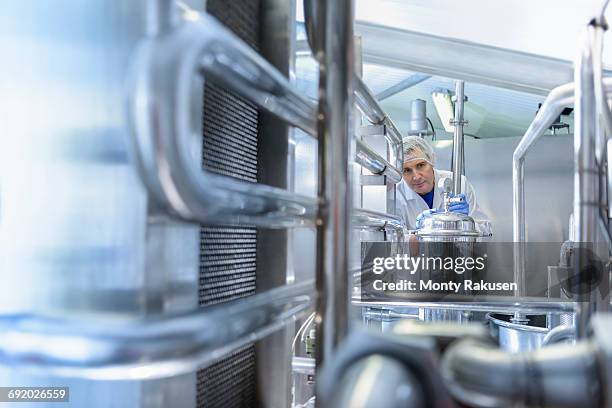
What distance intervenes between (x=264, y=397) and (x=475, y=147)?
349cm

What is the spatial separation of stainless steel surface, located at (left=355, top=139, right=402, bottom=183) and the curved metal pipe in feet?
1.50

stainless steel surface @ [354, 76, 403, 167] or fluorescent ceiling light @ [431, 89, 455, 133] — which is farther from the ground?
fluorescent ceiling light @ [431, 89, 455, 133]

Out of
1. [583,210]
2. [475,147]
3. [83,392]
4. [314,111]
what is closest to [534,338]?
[583,210]

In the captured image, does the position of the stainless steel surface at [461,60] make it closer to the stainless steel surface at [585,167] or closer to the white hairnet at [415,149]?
the stainless steel surface at [585,167]

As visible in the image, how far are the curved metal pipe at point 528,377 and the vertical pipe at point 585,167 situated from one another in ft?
1.01

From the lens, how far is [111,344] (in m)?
0.27

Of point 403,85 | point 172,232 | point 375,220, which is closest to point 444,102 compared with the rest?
point 403,85

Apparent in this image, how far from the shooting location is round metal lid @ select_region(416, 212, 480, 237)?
1477mm

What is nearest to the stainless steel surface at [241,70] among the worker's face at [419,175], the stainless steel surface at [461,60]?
the stainless steel surface at [461,60]

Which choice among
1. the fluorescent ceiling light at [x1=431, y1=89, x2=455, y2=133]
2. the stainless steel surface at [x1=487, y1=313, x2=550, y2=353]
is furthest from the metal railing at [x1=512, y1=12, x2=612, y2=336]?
the fluorescent ceiling light at [x1=431, y1=89, x2=455, y2=133]

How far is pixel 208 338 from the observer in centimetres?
29

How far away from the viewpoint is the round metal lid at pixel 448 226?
148 centimetres

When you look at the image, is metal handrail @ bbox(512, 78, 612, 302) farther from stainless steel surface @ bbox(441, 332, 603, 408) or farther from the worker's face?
the worker's face

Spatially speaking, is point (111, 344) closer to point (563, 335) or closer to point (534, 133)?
point (563, 335)
